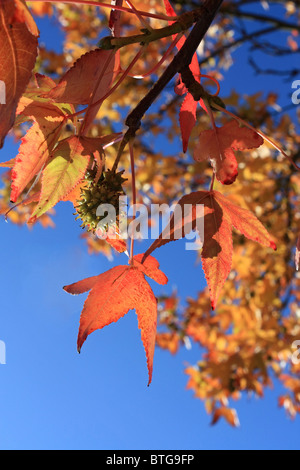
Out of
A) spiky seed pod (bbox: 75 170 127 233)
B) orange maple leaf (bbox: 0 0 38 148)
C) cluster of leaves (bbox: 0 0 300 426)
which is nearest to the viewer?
orange maple leaf (bbox: 0 0 38 148)

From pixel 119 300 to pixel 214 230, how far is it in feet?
0.59

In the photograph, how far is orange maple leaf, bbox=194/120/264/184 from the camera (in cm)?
61

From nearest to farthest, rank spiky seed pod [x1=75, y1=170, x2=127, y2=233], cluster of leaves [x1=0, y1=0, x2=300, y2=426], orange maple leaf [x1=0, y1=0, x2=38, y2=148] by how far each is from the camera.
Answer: orange maple leaf [x1=0, y1=0, x2=38, y2=148] < cluster of leaves [x1=0, y1=0, x2=300, y2=426] < spiky seed pod [x1=75, y1=170, x2=127, y2=233]

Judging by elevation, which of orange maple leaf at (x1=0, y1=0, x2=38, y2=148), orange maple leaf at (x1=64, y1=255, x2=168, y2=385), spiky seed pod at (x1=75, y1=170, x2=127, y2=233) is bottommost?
orange maple leaf at (x1=64, y1=255, x2=168, y2=385)

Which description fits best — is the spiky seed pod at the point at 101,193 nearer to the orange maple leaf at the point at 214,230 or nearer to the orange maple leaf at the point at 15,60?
the orange maple leaf at the point at 214,230

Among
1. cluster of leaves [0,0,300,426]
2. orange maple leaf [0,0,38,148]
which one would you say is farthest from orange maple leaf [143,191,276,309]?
orange maple leaf [0,0,38,148]

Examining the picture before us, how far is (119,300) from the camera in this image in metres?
0.62

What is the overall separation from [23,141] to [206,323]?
281cm

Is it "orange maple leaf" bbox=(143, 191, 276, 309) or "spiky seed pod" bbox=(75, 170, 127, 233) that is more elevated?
"spiky seed pod" bbox=(75, 170, 127, 233)

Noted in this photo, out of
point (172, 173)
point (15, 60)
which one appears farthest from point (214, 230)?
point (172, 173)

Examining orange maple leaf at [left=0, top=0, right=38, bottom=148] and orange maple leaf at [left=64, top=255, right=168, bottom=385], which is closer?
orange maple leaf at [left=0, top=0, right=38, bottom=148]

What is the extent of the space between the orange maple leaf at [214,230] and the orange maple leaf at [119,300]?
0.16 ft

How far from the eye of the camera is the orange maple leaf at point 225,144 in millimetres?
612

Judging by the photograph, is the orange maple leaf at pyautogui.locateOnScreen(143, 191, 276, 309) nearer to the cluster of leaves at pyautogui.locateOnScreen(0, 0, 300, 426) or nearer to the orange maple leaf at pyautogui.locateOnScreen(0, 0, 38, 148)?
the cluster of leaves at pyautogui.locateOnScreen(0, 0, 300, 426)
